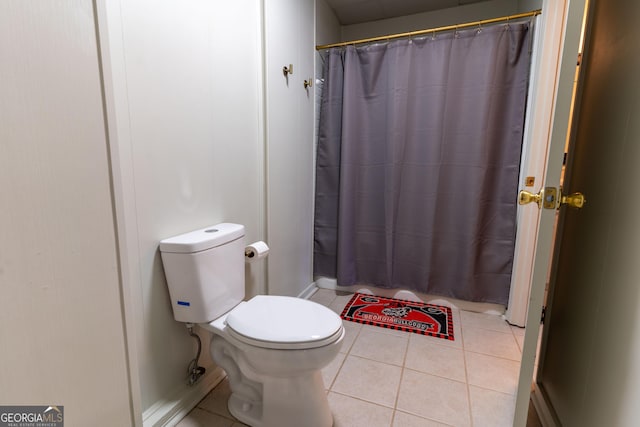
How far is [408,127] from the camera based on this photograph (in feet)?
6.95

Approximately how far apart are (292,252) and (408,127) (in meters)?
1.18

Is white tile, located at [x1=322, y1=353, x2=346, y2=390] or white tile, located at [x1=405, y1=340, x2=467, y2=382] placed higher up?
white tile, located at [x1=405, y1=340, x2=467, y2=382]

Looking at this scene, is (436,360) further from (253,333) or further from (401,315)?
(253,333)

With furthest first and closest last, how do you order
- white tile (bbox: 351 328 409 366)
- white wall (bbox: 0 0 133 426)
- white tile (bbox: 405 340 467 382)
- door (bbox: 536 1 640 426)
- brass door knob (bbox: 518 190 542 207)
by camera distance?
white tile (bbox: 351 328 409 366) → white tile (bbox: 405 340 467 382) → brass door knob (bbox: 518 190 542 207) → door (bbox: 536 1 640 426) → white wall (bbox: 0 0 133 426)

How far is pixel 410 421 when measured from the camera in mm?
1229

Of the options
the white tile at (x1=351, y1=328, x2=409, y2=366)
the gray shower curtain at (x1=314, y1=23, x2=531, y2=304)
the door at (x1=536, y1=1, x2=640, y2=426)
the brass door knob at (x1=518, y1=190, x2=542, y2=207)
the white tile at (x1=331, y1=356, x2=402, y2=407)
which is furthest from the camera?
the gray shower curtain at (x1=314, y1=23, x2=531, y2=304)

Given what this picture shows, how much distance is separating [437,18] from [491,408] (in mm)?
2612

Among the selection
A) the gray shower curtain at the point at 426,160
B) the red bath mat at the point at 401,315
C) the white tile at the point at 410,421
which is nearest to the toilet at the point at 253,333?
the white tile at the point at 410,421

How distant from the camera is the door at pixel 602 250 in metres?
0.73

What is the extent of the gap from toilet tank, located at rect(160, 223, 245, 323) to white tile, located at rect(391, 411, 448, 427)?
82 centimetres

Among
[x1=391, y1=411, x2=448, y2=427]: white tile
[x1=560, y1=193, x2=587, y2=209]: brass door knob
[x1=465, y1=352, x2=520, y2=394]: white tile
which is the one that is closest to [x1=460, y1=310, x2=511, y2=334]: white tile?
[x1=465, y1=352, x2=520, y2=394]: white tile

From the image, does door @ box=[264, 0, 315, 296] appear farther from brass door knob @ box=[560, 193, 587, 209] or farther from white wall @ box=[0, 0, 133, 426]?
brass door knob @ box=[560, 193, 587, 209]

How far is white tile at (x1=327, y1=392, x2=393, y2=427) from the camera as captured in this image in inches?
48.0

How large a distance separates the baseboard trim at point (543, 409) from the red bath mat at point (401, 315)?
53 centimetres
